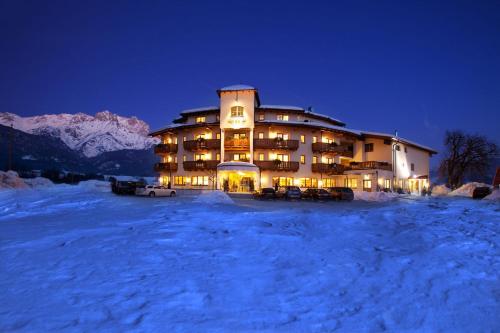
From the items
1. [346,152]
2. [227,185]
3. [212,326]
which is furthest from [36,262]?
[346,152]

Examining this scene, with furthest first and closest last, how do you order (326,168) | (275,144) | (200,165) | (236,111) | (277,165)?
(326,168) < (236,111) < (200,165) < (275,144) < (277,165)

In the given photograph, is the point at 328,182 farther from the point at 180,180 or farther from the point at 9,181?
the point at 9,181

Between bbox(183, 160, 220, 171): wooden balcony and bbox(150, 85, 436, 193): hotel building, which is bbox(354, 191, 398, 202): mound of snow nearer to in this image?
bbox(150, 85, 436, 193): hotel building

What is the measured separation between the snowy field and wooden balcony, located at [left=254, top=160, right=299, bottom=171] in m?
36.2

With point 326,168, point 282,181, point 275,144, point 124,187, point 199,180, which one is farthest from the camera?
point 199,180

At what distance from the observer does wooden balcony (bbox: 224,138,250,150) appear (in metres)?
50.0

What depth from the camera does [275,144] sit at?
161 feet

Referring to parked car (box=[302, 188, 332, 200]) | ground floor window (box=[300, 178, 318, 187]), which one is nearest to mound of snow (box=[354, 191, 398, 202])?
parked car (box=[302, 188, 332, 200])

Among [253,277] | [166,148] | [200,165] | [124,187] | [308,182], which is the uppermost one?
[166,148]

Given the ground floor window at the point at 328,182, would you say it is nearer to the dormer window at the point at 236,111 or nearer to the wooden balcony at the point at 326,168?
the wooden balcony at the point at 326,168

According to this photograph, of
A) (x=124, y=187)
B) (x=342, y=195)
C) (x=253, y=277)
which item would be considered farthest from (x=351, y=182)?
(x=253, y=277)

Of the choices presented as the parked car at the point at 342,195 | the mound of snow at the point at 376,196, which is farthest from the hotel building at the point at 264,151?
the parked car at the point at 342,195

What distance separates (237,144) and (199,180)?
8.27 m

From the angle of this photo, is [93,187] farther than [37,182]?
Yes
